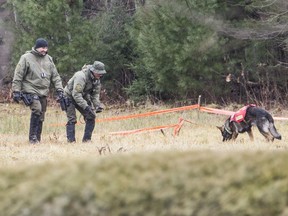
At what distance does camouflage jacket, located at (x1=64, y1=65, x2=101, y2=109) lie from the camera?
1141 centimetres

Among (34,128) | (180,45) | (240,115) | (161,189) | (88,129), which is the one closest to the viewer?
(161,189)

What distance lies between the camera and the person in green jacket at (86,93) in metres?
11.4

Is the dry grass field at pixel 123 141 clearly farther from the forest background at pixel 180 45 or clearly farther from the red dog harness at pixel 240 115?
the forest background at pixel 180 45

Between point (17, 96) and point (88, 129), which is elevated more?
Answer: point (17, 96)

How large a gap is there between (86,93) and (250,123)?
2833mm

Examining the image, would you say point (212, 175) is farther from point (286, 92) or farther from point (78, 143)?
point (286, 92)

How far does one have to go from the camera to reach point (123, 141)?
12.1 meters

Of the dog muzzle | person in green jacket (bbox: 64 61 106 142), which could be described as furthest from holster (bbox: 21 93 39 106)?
the dog muzzle

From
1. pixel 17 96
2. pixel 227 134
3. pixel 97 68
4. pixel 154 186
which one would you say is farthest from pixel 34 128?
pixel 154 186

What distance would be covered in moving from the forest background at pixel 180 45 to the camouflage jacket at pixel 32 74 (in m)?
9.34

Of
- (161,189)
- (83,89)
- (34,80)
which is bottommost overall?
(83,89)

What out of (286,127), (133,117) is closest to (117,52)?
(133,117)

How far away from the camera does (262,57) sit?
21.9m

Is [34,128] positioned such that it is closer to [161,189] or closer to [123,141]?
[123,141]
